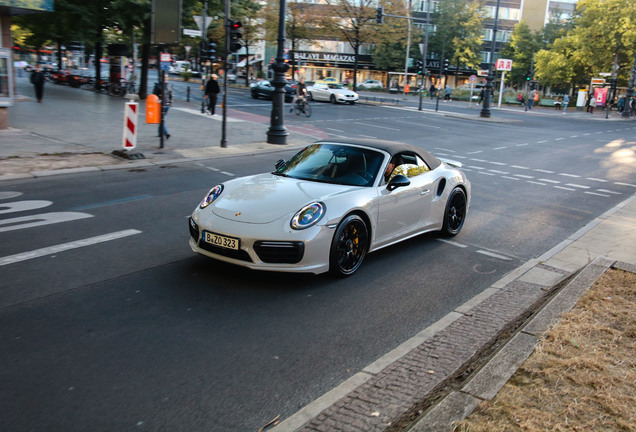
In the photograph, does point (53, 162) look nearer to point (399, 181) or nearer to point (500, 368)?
point (399, 181)

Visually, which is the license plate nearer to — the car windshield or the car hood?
the car hood

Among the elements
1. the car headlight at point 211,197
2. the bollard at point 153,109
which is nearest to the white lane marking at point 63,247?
the car headlight at point 211,197

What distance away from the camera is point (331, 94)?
40406mm

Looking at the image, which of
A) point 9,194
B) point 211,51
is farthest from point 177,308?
point 211,51

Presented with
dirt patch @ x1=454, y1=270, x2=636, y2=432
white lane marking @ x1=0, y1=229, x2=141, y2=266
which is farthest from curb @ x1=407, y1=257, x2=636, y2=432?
white lane marking @ x1=0, y1=229, x2=141, y2=266

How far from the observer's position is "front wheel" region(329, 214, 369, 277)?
5.62 meters

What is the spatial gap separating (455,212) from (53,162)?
346 inches

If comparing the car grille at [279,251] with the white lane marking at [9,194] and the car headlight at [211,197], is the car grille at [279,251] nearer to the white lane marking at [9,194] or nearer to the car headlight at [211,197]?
the car headlight at [211,197]

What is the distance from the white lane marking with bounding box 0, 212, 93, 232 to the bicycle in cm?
2168

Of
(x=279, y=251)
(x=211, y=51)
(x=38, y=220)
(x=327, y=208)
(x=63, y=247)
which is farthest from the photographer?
(x=211, y=51)

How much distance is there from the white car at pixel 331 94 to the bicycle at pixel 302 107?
11472 mm

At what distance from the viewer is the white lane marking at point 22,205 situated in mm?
8080

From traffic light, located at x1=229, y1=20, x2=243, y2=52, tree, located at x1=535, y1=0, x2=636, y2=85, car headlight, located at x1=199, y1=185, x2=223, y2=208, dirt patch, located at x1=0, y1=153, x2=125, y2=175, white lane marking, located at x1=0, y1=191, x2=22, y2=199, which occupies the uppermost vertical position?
tree, located at x1=535, y1=0, x2=636, y2=85

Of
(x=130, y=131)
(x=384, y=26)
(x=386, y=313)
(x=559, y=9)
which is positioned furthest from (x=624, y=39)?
(x=386, y=313)
